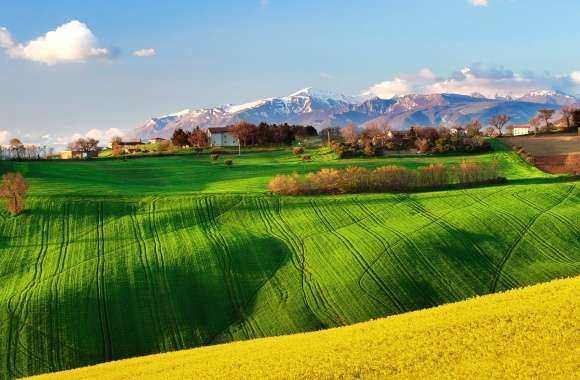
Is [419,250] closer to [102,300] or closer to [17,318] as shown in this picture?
[102,300]

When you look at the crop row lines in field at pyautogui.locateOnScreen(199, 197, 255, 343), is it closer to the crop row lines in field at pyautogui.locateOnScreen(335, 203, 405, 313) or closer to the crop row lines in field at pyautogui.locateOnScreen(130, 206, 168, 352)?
the crop row lines in field at pyautogui.locateOnScreen(130, 206, 168, 352)

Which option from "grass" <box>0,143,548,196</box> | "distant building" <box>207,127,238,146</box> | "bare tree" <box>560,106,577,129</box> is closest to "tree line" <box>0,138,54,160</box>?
"grass" <box>0,143,548,196</box>

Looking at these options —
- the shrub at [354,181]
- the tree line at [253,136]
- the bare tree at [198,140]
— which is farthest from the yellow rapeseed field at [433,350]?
the bare tree at [198,140]

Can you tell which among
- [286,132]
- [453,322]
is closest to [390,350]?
[453,322]

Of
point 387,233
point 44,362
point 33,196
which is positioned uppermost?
point 33,196

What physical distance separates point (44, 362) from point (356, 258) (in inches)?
1162

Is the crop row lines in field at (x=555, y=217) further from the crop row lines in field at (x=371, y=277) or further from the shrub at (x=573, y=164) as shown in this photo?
the crop row lines in field at (x=371, y=277)

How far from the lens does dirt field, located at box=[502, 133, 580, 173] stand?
102819 mm

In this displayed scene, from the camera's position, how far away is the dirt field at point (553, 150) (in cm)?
10282

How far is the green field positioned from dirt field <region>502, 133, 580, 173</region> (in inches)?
722

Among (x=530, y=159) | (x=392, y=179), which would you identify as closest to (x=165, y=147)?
(x=392, y=179)

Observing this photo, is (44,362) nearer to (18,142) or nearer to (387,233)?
(387,233)

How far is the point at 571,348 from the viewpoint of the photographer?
77.3 ft

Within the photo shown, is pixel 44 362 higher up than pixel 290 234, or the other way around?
pixel 290 234
